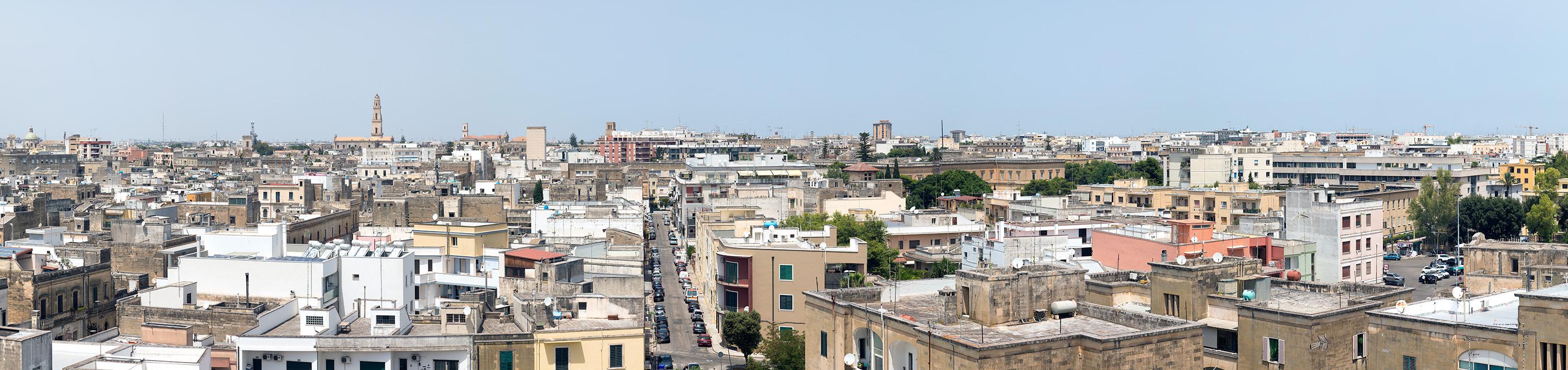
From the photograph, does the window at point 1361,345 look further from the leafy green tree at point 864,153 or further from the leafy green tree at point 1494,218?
the leafy green tree at point 864,153

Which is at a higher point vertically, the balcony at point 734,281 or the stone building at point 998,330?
the stone building at point 998,330

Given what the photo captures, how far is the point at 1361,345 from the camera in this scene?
797 inches

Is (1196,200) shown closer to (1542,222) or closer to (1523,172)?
(1542,222)

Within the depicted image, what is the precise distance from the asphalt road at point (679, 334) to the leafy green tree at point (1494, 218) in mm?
33347

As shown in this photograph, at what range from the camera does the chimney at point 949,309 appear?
20.3 m

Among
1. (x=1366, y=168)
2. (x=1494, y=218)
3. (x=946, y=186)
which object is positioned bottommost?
(x=1494, y=218)

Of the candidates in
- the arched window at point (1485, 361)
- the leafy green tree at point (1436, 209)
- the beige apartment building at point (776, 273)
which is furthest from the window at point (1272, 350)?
the leafy green tree at point (1436, 209)

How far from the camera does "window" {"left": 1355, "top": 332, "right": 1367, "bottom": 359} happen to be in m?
20.1

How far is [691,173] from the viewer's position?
86250 millimetres

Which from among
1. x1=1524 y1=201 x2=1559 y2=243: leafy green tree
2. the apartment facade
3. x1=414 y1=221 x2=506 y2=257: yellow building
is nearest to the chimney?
x1=414 y1=221 x2=506 y2=257: yellow building

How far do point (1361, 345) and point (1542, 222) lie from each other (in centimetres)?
4368

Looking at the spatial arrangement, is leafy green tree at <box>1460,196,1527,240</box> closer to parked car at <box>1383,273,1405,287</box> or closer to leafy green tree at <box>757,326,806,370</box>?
parked car at <box>1383,273,1405,287</box>

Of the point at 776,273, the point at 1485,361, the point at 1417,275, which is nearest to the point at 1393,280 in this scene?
the point at 1417,275

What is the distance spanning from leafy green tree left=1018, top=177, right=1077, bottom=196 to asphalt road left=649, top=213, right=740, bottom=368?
34.6 meters
